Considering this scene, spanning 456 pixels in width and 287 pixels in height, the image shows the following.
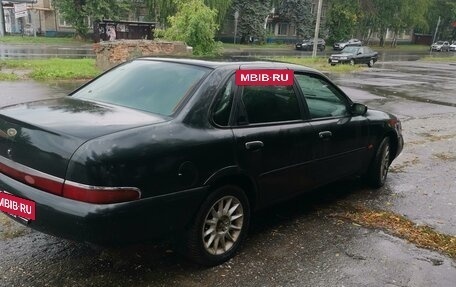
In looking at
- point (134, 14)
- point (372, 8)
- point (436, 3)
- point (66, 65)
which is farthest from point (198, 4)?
point (436, 3)

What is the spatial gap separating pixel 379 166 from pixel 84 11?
37458mm

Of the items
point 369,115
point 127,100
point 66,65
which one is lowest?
point 66,65

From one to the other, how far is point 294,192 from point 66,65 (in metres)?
15.6

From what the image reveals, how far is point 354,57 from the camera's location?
30.5 m

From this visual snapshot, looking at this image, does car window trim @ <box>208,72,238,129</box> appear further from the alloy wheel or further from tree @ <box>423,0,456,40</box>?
tree @ <box>423,0,456,40</box>

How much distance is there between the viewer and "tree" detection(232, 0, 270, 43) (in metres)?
50.2

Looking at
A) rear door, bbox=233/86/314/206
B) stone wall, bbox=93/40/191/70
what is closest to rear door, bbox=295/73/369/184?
rear door, bbox=233/86/314/206

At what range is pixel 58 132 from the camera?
2.99 metres

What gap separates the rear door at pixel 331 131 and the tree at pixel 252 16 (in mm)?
47231

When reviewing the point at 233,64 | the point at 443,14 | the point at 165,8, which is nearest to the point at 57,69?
the point at 233,64

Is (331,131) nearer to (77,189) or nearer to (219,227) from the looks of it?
(219,227)

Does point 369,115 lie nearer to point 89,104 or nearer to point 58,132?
point 89,104

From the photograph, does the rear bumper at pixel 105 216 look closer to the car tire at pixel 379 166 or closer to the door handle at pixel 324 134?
the door handle at pixel 324 134

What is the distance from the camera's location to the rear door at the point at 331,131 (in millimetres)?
4531
